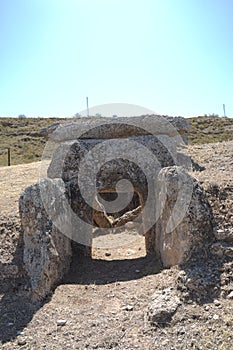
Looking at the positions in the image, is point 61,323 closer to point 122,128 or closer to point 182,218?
point 182,218

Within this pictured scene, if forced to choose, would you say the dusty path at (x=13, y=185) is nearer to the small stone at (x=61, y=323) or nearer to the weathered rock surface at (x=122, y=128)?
the weathered rock surface at (x=122, y=128)

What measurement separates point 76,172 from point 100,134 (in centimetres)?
106

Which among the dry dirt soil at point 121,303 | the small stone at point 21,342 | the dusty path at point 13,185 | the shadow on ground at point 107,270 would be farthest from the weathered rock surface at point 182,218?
the dusty path at point 13,185

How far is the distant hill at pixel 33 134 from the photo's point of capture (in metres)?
22.4

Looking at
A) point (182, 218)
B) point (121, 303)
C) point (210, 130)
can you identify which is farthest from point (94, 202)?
point (210, 130)

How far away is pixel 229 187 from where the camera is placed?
5.54 metres

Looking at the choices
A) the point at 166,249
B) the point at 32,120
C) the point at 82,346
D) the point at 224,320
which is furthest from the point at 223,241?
the point at 32,120

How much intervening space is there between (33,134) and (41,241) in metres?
26.5

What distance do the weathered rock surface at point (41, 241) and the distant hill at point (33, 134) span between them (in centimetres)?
1605

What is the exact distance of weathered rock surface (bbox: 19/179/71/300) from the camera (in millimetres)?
4926

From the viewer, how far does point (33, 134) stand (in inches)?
1206

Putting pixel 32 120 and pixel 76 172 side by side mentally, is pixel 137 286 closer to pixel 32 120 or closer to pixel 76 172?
pixel 76 172

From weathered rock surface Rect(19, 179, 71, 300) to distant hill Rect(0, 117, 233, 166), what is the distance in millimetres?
16048

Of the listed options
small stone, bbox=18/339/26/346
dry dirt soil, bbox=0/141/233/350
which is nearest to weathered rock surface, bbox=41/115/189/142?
dry dirt soil, bbox=0/141/233/350
